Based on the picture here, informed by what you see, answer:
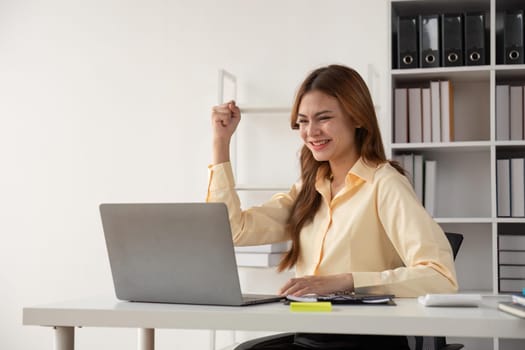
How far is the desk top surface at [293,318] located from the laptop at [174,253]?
3 centimetres

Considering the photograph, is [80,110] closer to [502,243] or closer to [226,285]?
[502,243]

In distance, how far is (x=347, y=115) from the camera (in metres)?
2.04

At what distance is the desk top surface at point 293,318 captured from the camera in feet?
3.90

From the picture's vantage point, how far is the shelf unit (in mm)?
3229

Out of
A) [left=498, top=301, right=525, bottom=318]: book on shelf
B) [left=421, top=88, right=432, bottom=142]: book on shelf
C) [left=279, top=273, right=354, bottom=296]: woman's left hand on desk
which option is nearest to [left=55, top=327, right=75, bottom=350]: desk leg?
[left=279, top=273, right=354, bottom=296]: woman's left hand on desk

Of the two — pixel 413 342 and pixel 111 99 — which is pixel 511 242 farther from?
pixel 111 99

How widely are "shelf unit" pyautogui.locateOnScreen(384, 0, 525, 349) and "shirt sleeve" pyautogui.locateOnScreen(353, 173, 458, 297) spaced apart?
1.34 metres

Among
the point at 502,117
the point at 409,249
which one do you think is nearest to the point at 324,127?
the point at 409,249

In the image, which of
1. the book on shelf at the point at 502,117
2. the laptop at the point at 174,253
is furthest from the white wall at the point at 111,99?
the laptop at the point at 174,253

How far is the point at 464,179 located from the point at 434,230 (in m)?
1.77

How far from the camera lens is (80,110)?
160 inches

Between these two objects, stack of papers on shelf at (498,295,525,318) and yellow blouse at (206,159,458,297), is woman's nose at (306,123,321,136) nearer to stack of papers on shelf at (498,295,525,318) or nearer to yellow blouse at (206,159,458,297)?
yellow blouse at (206,159,458,297)

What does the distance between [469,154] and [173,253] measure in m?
2.29

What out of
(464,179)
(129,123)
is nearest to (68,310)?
(464,179)
